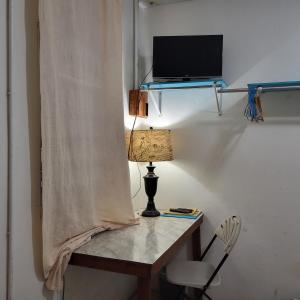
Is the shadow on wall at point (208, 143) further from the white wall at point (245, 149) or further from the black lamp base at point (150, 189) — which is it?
the black lamp base at point (150, 189)

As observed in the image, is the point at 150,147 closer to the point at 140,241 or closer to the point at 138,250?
the point at 140,241

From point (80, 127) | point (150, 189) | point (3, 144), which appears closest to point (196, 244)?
point (150, 189)

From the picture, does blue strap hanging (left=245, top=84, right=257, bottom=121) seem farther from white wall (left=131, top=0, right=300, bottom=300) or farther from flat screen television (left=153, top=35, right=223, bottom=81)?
flat screen television (left=153, top=35, right=223, bottom=81)

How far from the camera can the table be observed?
64.9 inches

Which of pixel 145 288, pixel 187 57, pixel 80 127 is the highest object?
pixel 187 57

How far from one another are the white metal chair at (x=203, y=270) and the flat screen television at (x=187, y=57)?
3.64ft

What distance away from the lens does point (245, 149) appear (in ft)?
8.32

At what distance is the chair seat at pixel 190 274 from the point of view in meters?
2.11

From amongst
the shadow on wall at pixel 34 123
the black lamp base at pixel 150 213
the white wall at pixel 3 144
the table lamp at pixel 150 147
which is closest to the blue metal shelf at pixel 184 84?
the table lamp at pixel 150 147

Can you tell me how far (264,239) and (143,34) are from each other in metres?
1.93

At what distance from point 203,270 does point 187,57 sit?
156 cm

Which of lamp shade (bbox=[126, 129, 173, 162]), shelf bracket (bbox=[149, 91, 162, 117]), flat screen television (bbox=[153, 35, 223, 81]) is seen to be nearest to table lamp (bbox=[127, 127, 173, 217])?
lamp shade (bbox=[126, 129, 173, 162])

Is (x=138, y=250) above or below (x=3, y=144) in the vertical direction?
below

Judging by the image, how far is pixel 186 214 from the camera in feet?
8.36
